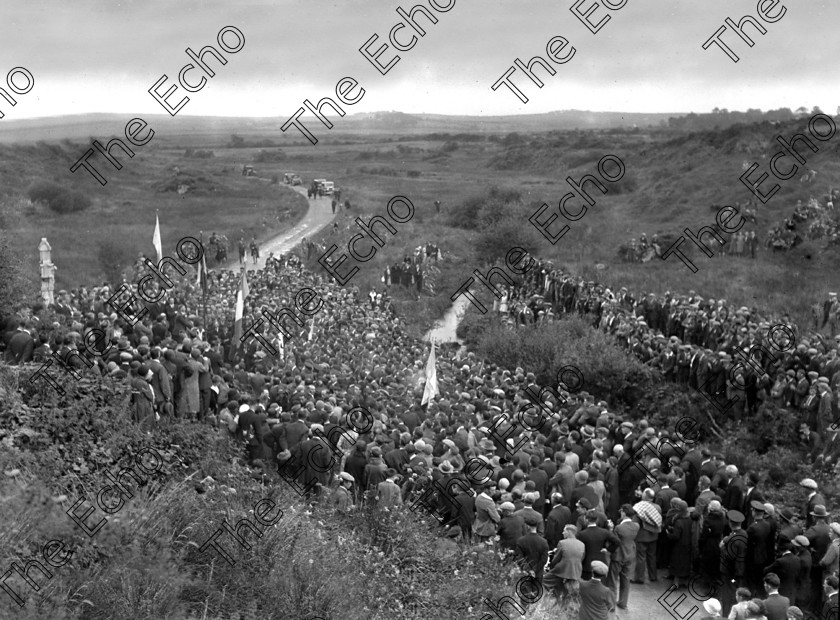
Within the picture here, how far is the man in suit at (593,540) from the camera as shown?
11.0 m

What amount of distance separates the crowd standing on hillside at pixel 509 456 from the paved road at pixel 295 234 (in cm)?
2027

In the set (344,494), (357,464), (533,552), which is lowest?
(533,552)

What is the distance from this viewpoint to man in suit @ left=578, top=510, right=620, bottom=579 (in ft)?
36.1

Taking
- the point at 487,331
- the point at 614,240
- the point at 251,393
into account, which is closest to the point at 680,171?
the point at 614,240

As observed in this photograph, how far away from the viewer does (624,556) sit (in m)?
11.6

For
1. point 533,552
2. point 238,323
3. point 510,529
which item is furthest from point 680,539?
point 238,323

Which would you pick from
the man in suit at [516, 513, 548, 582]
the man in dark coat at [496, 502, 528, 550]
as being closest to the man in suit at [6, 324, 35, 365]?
the man in dark coat at [496, 502, 528, 550]

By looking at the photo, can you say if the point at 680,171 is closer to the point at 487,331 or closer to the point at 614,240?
the point at 614,240

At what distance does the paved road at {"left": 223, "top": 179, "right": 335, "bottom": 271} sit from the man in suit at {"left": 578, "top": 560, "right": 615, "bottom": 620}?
28617 mm

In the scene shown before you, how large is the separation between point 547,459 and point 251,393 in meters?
5.61

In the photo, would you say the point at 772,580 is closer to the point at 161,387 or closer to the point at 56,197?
the point at 161,387

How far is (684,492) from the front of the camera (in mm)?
13094

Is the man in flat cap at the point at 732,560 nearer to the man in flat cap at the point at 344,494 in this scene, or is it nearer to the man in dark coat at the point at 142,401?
the man in flat cap at the point at 344,494

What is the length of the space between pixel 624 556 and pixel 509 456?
326cm
